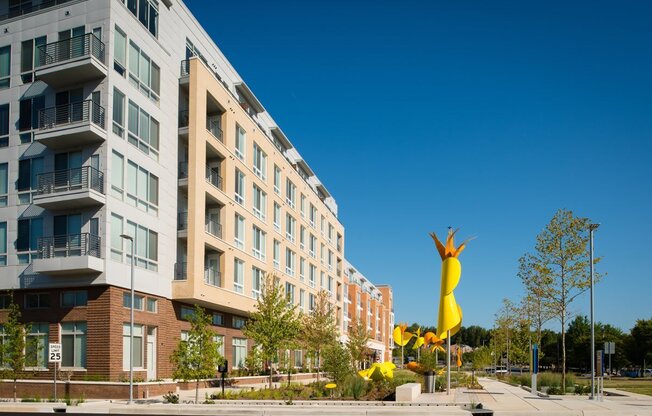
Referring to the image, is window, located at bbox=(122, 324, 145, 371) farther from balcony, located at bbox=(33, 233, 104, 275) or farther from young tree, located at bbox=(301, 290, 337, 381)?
young tree, located at bbox=(301, 290, 337, 381)

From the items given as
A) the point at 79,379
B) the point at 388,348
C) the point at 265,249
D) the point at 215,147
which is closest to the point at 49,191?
the point at 79,379

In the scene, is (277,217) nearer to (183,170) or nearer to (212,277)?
(212,277)

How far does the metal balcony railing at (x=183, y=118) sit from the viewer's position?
134ft

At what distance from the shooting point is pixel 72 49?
108 ft

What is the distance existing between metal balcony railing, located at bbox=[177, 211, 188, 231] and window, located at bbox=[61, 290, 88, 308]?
8596mm

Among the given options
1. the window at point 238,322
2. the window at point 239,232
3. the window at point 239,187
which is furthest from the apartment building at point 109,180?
the window at point 238,322

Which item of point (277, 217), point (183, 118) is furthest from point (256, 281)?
point (183, 118)

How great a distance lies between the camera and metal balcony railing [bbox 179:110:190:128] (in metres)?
40.9

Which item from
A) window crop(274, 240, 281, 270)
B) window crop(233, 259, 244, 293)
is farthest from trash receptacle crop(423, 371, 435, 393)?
window crop(274, 240, 281, 270)

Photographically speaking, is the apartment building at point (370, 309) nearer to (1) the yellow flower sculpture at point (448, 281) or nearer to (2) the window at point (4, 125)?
(1) the yellow flower sculpture at point (448, 281)

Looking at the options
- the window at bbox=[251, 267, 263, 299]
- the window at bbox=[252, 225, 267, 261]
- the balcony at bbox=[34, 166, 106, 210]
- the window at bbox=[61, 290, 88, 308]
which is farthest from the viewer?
the window at bbox=[252, 225, 267, 261]

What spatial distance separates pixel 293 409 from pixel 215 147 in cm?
2154

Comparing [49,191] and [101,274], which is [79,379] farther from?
[49,191]

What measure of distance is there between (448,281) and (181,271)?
16.4 meters
